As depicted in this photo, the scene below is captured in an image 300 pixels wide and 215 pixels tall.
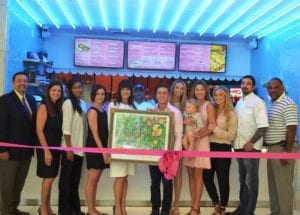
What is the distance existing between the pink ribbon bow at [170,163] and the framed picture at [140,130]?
0.21 m

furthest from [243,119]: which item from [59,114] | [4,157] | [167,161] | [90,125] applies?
[4,157]

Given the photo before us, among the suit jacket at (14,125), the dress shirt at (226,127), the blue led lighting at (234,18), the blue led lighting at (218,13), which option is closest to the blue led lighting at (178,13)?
the blue led lighting at (218,13)

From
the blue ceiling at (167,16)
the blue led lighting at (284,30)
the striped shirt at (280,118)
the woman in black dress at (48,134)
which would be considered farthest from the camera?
the blue led lighting at (284,30)

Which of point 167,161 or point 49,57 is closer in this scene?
point 167,161

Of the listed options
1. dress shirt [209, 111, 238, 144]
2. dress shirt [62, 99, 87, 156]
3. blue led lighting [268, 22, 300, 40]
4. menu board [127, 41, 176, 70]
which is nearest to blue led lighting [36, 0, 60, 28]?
menu board [127, 41, 176, 70]

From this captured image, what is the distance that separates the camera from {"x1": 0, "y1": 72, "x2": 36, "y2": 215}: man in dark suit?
431 cm

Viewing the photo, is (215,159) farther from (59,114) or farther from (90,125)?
(59,114)

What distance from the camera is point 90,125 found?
4414 mm

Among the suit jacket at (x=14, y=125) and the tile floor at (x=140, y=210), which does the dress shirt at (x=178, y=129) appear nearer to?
the tile floor at (x=140, y=210)

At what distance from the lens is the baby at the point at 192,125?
455cm

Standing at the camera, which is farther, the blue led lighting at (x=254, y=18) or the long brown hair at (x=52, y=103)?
the blue led lighting at (x=254, y=18)

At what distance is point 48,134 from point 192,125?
62.8 inches

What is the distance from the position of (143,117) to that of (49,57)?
14.2 ft

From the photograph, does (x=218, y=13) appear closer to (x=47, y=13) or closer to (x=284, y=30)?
(x=284, y=30)
